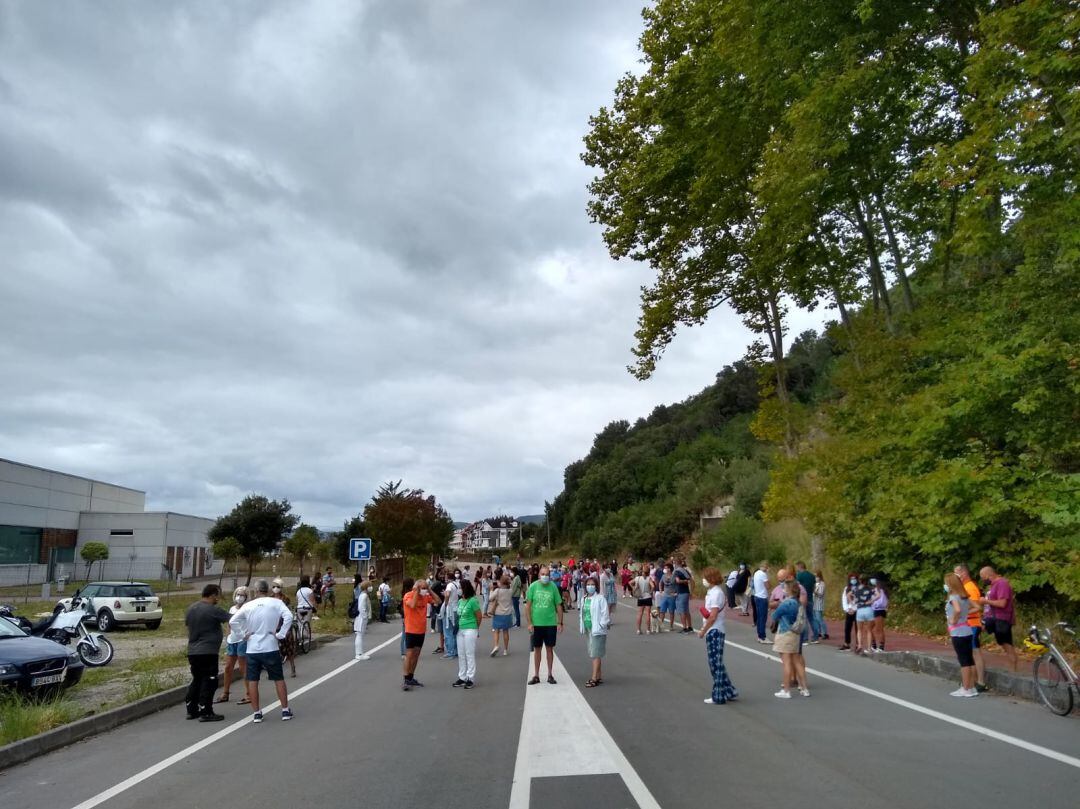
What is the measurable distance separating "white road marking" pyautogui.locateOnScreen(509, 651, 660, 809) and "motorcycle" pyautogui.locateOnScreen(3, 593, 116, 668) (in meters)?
9.81

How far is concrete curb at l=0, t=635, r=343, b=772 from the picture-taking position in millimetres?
7590

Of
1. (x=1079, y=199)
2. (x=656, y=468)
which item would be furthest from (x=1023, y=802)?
(x=656, y=468)

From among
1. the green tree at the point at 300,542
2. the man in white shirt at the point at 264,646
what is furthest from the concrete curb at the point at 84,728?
the green tree at the point at 300,542

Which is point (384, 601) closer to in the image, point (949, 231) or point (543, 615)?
point (543, 615)

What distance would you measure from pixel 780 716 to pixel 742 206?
1802 centimetres

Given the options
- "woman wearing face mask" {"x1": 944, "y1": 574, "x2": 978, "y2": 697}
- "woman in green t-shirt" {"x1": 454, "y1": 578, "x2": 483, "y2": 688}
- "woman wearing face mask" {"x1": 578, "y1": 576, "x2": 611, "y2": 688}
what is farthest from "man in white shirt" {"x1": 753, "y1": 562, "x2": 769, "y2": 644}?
"woman in green t-shirt" {"x1": 454, "y1": 578, "x2": 483, "y2": 688}

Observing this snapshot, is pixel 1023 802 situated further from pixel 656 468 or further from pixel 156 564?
pixel 656 468

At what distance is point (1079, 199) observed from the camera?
1085cm

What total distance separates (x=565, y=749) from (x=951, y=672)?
747 cm

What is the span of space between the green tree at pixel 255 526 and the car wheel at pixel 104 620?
26.7m

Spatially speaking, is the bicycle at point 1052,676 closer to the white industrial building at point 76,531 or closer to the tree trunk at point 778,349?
the tree trunk at point 778,349

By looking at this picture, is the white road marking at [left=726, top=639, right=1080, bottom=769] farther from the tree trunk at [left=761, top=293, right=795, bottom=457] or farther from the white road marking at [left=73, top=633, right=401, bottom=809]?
the tree trunk at [left=761, top=293, right=795, bottom=457]

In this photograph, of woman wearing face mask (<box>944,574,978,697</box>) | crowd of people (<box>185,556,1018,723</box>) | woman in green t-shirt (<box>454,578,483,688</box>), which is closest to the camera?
crowd of people (<box>185,556,1018,723</box>)

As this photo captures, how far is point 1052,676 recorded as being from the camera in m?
8.92
